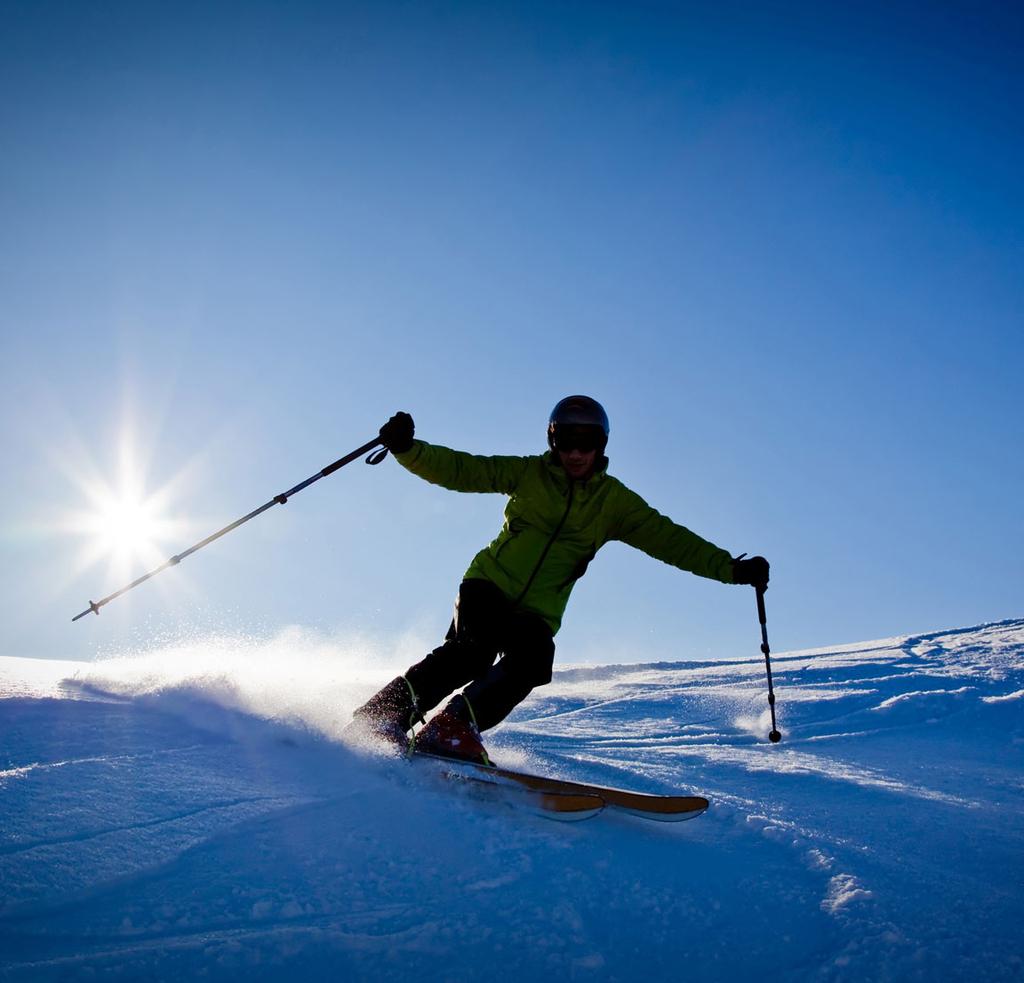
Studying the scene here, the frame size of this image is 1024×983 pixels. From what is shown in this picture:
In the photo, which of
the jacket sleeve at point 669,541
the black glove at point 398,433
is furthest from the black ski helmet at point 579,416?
the black glove at point 398,433

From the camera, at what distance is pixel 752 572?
4777 millimetres

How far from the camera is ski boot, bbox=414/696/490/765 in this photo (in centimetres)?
383

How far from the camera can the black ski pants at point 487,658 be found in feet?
14.0

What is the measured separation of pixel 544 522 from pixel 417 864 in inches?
101

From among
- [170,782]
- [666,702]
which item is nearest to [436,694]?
[170,782]

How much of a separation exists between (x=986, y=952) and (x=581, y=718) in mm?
5992

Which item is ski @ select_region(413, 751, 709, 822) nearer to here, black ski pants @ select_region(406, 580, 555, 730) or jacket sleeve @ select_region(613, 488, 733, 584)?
black ski pants @ select_region(406, 580, 555, 730)

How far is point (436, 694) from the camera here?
4316 millimetres

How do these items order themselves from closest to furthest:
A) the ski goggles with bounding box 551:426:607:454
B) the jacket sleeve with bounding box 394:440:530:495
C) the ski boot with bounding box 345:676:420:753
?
the ski boot with bounding box 345:676:420:753
the ski goggles with bounding box 551:426:607:454
the jacket sleeve with bounding box 394:440:530:495

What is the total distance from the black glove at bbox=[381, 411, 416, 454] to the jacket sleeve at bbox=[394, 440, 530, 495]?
5 cm

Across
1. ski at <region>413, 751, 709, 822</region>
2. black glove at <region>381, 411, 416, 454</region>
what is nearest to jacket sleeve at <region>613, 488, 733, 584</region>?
black glove at <region>381, 411, 416, 454</region>

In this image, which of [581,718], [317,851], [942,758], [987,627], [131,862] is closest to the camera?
[131,862]

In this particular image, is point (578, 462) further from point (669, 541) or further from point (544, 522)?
point (669, 541)

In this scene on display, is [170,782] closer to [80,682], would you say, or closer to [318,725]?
[318,725]
